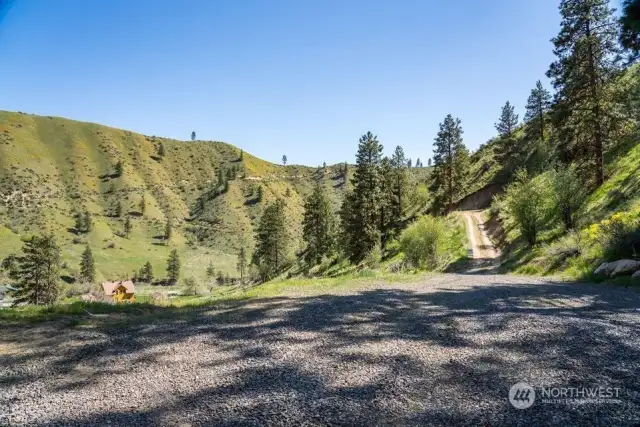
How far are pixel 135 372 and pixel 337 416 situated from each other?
3.32 m

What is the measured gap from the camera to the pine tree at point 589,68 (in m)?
25.8

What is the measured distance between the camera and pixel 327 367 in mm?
5508

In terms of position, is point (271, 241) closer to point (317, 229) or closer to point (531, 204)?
point (317, 229)

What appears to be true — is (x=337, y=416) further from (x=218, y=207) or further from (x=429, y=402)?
(x=218, y=207)

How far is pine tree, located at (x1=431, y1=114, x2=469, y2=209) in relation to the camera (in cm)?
6562

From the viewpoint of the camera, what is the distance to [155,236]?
568 feet

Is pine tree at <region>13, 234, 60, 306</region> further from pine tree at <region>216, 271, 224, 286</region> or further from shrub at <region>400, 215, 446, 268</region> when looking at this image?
pine tree at <region>216, 271, 224, 286</region>

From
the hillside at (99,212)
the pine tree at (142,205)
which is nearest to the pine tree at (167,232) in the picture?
the hillside at (99,212)

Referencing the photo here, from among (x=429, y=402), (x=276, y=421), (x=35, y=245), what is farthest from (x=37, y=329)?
(x=35, y=245)

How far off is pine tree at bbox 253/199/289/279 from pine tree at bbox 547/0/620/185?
175ft

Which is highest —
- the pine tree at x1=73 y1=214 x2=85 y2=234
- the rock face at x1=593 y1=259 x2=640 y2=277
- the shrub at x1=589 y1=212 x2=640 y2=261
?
the pine tree at x1=73 y1=214 x2=85 y2=234

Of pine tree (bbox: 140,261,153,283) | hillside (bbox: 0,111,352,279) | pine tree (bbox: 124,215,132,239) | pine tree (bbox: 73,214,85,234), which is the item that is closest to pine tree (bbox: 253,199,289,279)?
hillside (bbox: 0,111,352,279)

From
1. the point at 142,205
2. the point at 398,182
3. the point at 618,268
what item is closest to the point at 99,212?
the point at 142,205

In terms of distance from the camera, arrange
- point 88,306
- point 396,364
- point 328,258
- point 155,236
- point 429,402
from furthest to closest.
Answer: point 155,236, point 328,258, point 88,306, point 396,364, point 429,402
